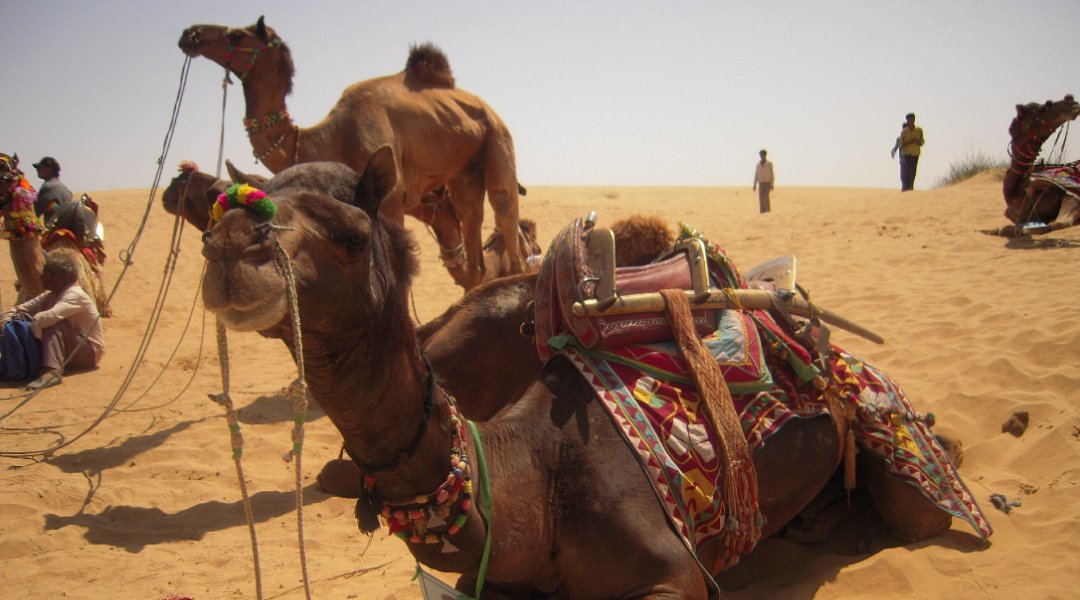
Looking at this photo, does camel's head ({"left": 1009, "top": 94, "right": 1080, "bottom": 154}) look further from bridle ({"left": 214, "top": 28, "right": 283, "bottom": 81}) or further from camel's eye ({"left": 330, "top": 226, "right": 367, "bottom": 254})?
camel's eye ({"left": 330, "top": 226, "right": 367, "bottom": 254})

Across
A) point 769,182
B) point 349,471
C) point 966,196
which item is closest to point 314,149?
point 349,471

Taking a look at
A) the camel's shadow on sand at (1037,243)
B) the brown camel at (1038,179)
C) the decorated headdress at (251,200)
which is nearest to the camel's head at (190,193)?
the decorated headdress at (251,200)

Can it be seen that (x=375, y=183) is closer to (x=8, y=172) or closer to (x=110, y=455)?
(x=110, y=455)

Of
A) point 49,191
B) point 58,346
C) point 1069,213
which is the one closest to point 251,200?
point 58,346

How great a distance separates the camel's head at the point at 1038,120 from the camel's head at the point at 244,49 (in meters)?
9.75

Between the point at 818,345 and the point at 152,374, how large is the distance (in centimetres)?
692

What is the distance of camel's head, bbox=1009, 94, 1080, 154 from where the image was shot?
10141mm

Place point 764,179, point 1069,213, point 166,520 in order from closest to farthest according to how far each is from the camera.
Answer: point 166,520 → point 1069,213 → point 764,179

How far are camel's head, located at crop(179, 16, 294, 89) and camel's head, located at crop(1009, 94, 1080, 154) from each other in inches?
384

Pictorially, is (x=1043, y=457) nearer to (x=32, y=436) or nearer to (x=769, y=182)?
(x=32, y=436)

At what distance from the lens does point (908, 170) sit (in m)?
17.7

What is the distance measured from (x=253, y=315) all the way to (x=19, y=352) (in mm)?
7060

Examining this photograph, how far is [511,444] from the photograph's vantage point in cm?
235

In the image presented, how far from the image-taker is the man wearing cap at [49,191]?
377 inches
